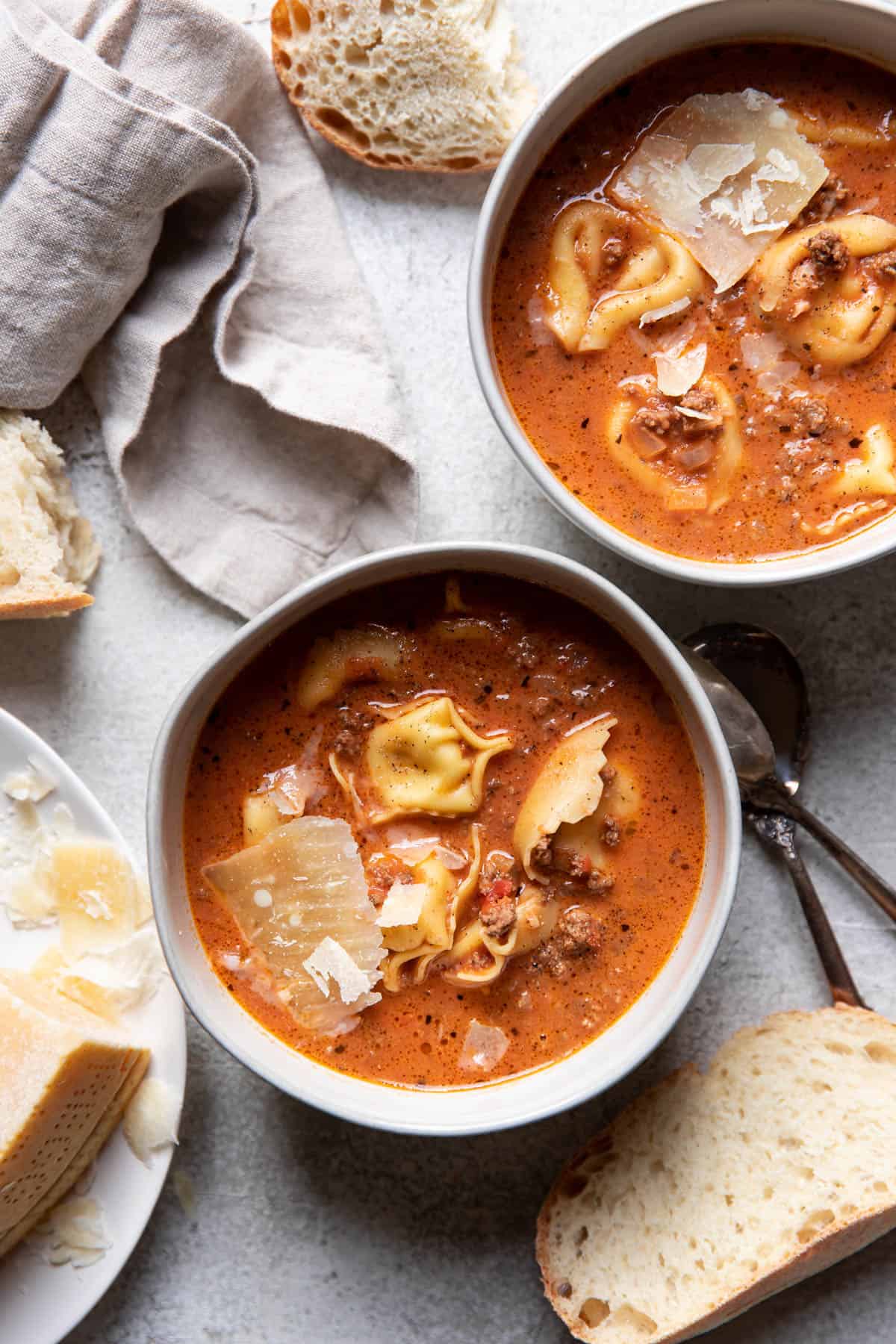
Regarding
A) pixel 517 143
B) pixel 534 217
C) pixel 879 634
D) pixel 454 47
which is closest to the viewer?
pixel 517 143

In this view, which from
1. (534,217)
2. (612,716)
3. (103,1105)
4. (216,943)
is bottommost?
(103,1105)

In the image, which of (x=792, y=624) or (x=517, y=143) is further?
(x=792, y=624)

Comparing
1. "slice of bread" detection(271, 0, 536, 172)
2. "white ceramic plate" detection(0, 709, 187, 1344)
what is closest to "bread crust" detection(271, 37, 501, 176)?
"slice of bread" detection(271, 0, 536, 172)

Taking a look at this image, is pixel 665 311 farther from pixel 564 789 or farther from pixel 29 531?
pixel 29 531

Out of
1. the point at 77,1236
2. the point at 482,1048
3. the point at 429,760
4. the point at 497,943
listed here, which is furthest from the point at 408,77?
the point at 77,1236

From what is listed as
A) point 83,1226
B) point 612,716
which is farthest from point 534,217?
point 83,1226

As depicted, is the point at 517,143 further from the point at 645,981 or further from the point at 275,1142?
the point at 275,1142

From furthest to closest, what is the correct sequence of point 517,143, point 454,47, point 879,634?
point 879,634
point 454,47
point 517,143

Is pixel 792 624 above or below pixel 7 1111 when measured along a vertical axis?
above
